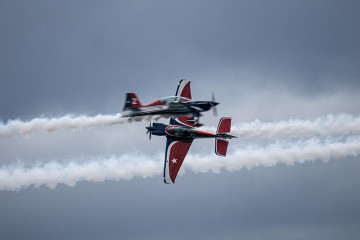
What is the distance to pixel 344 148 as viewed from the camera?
88062 mm

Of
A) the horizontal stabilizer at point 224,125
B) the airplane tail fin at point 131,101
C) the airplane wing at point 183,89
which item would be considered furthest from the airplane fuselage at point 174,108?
the airplane wing at point 183,89

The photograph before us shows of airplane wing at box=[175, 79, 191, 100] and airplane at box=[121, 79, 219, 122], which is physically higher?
airplane wing at box=[175, 79, 191, 100]

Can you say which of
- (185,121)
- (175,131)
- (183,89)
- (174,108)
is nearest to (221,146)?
(175,131)

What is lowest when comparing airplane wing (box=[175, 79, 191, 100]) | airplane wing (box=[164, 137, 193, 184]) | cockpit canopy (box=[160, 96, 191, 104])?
airplane wing (box=[164, 137, 193, 184])

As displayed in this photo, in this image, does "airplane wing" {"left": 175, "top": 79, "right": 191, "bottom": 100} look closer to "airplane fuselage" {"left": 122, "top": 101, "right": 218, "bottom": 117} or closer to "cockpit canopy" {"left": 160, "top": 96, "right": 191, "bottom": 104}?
"cockpit canopy" {"left": 160, "top": 96, "right": 191, "bottom": 104}

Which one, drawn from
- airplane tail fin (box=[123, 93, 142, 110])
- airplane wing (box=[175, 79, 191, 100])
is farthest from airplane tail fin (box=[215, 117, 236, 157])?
airplane tail fin (box=[123, 93, 142, 110])

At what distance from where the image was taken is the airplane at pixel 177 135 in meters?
87.6

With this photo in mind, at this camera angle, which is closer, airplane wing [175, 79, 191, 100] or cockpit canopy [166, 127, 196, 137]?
cockpit canopy [166, 127, 196, 137]

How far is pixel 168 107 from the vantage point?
89250mm

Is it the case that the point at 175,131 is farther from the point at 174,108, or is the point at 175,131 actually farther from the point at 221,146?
the point at 221,146

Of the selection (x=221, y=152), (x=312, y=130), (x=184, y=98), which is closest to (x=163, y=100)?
(x=184, y=98)

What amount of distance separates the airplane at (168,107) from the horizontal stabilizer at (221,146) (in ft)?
11.0

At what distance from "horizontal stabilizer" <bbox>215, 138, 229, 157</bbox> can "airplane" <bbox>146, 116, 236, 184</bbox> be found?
676mm

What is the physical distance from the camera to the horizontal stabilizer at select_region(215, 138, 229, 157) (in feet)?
283
